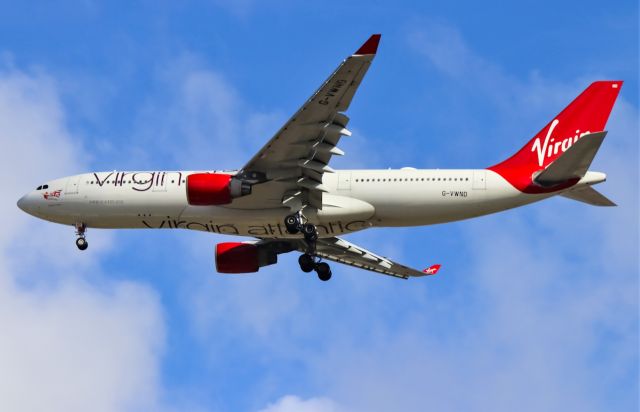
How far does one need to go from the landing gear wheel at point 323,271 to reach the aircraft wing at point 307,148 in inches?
197

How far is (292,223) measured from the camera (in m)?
46.2

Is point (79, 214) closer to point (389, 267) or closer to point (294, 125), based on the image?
point (294, 125)

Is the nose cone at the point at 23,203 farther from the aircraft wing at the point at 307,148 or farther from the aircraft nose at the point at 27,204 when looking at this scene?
the aircraft wing at the point at 307,148

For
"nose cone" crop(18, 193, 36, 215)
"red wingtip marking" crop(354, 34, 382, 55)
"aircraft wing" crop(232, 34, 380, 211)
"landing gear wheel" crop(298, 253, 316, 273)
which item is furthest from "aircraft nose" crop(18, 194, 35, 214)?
"red wingtip marking" crop(354, 34, 382, 55)

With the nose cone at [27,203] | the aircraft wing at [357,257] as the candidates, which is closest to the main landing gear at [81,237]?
the nose cone at [27,203]

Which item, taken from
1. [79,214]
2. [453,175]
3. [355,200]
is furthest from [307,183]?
[79,214]

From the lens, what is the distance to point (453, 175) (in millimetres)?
46094

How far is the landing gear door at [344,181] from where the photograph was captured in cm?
4675

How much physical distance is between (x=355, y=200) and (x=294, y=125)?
4.59 m

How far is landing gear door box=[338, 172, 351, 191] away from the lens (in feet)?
153

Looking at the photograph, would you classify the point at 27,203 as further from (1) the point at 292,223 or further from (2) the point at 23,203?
(1) the point at 292,223

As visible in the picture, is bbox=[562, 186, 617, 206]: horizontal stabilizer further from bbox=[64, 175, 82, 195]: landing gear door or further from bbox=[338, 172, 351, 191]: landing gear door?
bbox=[64, 175, 82, 195]: landing gear door

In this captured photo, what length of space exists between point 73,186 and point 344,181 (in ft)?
36.4

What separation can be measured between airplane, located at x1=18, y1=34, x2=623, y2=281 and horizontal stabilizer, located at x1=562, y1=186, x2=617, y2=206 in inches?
1.5
